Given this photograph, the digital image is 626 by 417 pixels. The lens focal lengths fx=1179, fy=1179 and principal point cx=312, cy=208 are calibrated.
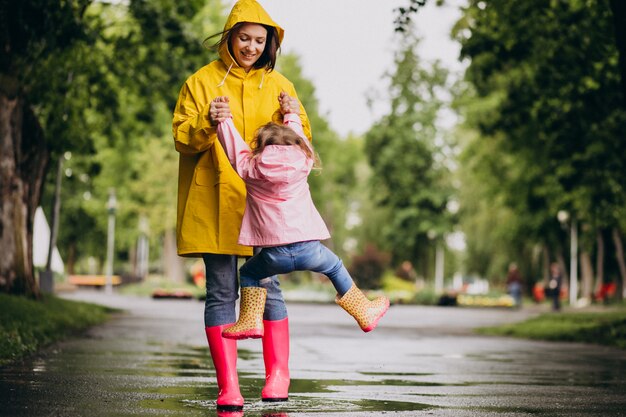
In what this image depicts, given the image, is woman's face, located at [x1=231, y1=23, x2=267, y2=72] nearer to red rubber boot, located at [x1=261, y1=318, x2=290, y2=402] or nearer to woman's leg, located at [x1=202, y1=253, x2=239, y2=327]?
woman's leg, located at [x1=202, y1=253, x2=239, y2=327]

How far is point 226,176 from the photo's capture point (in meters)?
6.29

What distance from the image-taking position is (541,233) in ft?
176

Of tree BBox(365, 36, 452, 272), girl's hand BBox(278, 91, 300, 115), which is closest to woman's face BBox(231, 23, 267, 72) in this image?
girl's hand BBox(278, 91, 300, 115)

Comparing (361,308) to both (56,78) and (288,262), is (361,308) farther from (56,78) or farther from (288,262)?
(56,78)

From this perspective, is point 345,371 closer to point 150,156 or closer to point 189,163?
point 189,163

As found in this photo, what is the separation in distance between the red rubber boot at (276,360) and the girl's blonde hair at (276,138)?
1.04 m

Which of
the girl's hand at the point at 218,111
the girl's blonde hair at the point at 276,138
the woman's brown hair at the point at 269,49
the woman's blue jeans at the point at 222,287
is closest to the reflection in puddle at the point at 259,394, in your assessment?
the woman's blue jeans at the point at 222,287

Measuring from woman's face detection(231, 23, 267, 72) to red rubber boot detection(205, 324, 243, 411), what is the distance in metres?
1.47

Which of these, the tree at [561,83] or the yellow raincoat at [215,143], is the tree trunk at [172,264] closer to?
the tree at [561,83]

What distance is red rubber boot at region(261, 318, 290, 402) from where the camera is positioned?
645 cm

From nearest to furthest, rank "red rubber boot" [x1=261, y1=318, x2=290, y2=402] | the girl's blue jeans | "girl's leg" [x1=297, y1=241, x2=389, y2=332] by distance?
the girl's blue jeans
"girl's leg" [x1=297, y1=241, x2=389, y2=332]
"red rubber boot" [x1=261, y1=318, x2=290, y2=402]

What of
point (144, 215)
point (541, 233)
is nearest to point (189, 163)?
point (541, 233)

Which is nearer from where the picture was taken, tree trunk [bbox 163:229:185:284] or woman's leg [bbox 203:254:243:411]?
woman's leg [bbox 203:254:243:411]

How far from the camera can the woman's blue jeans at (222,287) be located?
637cm
